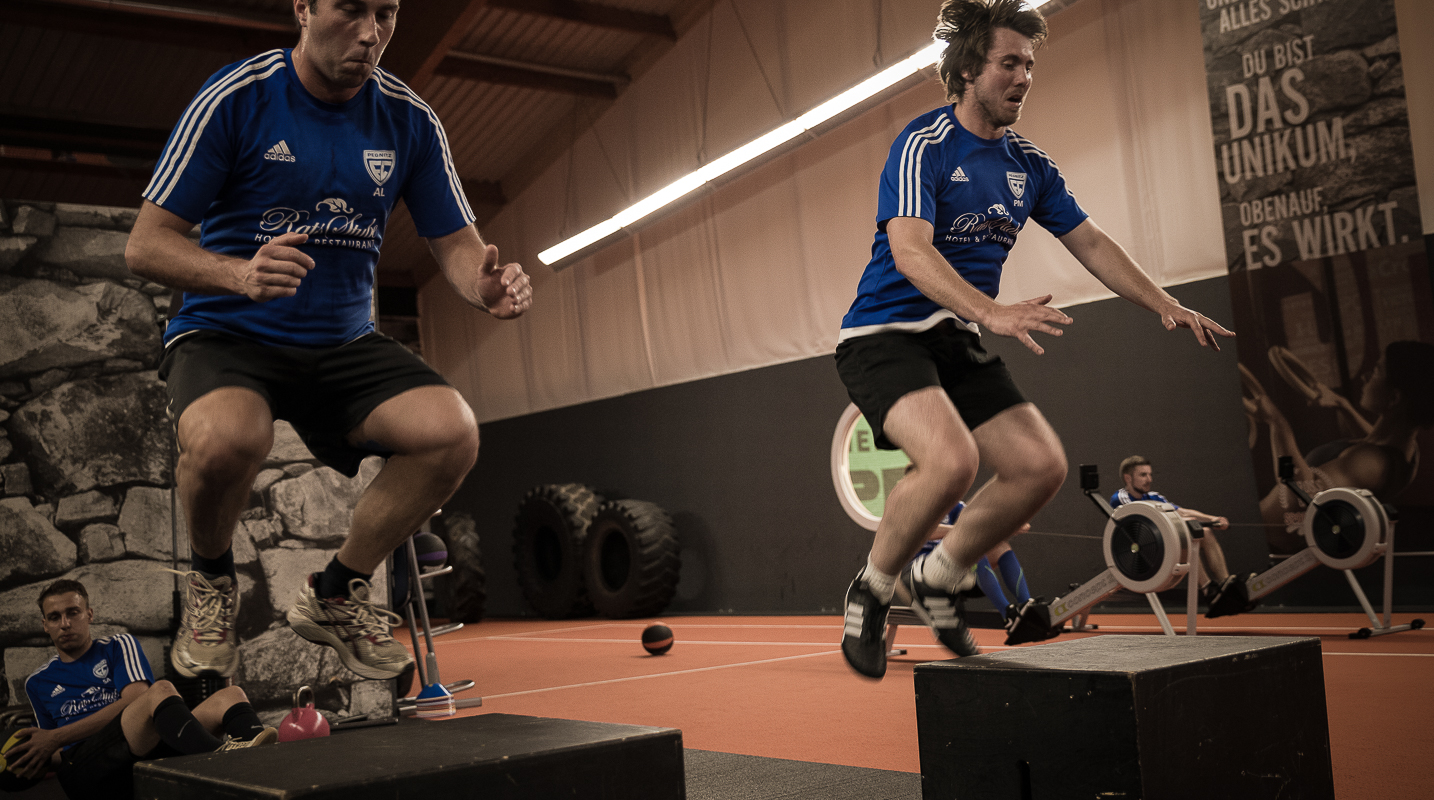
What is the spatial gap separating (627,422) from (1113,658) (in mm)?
10282

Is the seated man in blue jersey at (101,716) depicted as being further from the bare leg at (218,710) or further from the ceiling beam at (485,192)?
the ceiling beam at (485,192)

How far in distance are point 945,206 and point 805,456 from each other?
761 centimetres

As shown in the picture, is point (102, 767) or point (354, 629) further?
point (102, 767)

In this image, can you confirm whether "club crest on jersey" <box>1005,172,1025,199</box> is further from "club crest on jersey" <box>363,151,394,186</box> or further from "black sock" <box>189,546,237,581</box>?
"black sock" <box>189,546,237,581</box>

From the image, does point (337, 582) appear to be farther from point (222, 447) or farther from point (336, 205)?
point (336, 205)

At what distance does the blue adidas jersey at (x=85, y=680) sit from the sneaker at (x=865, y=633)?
294 centimetres

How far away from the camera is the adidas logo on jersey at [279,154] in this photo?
2.16m

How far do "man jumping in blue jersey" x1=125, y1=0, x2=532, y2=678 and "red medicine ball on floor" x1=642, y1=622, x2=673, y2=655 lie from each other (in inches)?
209

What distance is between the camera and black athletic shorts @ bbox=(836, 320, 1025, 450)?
8.86 ft

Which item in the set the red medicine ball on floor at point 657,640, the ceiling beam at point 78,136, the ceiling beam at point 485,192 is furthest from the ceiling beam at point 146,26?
the red medicine ball on floor at point 657,640

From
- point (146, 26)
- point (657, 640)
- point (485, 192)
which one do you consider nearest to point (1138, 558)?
point (657, 640)

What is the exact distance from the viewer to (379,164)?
230 cm

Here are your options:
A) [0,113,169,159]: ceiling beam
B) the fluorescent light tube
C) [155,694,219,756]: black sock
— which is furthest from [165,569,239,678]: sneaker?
[0,113,169,159]: ceiling beam

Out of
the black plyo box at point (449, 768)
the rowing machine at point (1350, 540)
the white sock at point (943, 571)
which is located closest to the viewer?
the black plyo box at point (449, 768)
